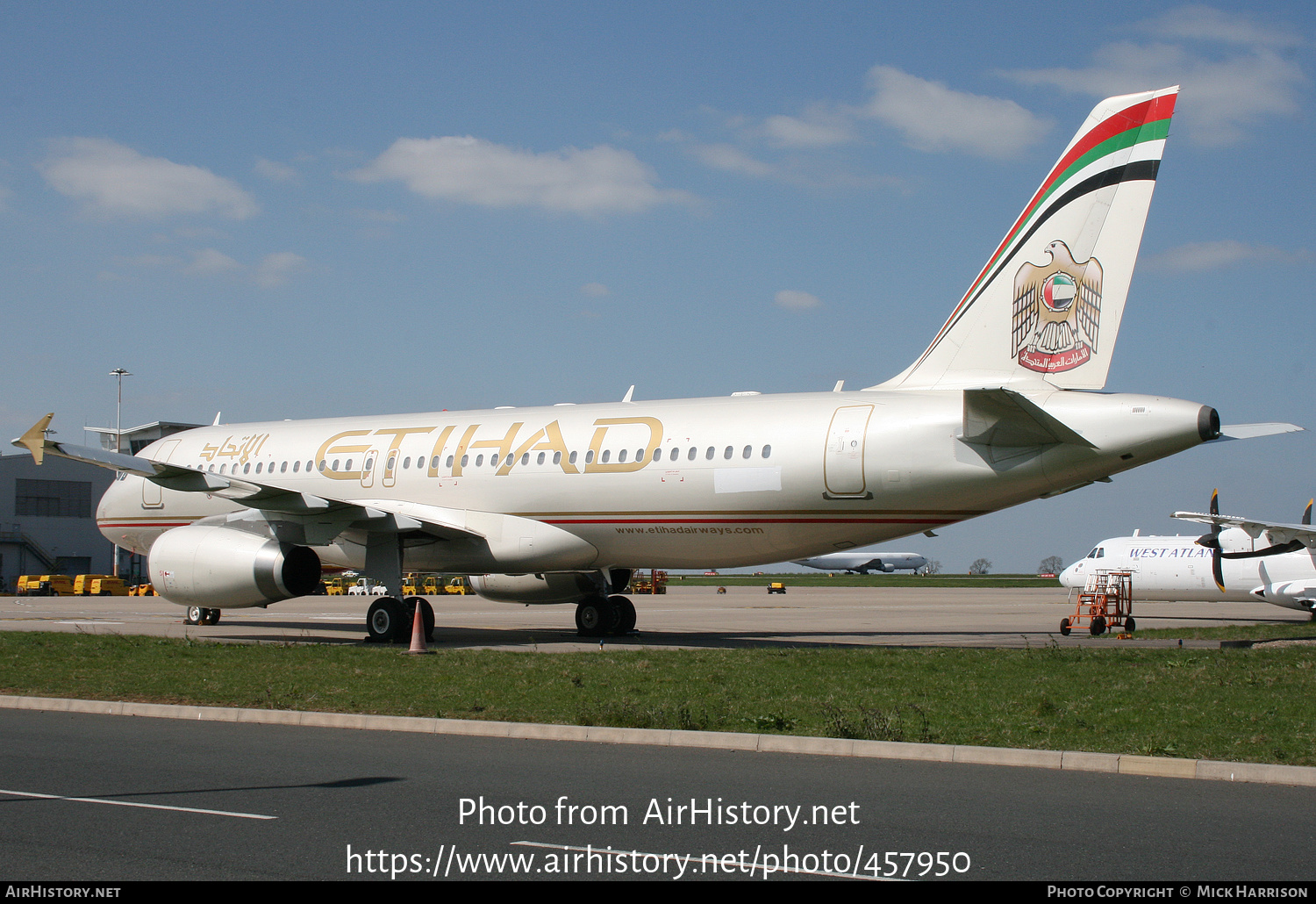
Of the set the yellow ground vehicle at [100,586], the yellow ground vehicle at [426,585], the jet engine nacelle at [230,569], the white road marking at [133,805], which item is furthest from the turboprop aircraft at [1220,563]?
the yellow ground vehicle at [100,586]

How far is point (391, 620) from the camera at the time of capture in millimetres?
21656

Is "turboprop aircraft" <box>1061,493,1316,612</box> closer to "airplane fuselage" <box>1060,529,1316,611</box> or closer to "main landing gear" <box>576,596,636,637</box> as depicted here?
"airplane fuselage" <box>1060,529,1316,611</box>

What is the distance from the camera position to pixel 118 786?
26.4ft

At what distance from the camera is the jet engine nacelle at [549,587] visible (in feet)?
81.9

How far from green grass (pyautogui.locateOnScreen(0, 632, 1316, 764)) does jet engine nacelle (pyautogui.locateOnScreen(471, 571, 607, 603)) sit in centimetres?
680

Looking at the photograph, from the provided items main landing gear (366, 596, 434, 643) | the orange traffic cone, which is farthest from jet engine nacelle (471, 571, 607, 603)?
the orange traffic cone

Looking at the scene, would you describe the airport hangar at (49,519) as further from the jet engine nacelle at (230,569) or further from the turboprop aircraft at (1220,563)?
the turboprop aircraft at (1220,563)

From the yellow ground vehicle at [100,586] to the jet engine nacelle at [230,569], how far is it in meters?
39.1

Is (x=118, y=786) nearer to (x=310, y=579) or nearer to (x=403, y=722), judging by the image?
(x=403, y=722)

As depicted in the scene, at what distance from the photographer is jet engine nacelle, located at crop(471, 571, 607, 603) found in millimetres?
24969

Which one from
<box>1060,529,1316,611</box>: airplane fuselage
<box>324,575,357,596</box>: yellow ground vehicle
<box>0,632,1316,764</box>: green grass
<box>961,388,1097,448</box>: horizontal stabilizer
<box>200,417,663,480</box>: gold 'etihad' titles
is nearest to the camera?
<box>0,632,1316,764</box>: green grass

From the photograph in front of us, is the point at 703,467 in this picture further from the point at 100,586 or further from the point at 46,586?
the point at 46,586

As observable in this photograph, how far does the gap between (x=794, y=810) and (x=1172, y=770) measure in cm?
320
